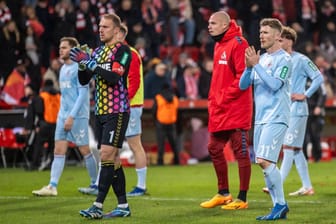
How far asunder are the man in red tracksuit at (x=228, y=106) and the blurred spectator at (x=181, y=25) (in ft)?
53.8

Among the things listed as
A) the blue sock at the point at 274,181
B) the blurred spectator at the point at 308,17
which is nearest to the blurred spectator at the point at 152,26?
the blurred spectator at the point at 308,17

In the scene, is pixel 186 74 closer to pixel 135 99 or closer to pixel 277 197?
pixel 135 99

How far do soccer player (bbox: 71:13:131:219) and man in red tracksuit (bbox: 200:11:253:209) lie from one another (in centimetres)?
173

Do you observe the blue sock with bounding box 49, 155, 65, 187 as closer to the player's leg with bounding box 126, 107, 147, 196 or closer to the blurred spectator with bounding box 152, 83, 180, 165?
the player's leg with bounding box 126, 107, 147, 196

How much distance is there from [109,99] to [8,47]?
45.7ft

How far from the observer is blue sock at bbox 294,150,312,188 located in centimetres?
1448

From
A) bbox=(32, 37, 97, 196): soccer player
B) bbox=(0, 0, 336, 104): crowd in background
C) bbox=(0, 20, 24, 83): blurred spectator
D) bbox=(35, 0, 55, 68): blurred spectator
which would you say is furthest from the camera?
bbox=(35, 0, 55, 68): blurred spectator

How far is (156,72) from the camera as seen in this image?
80.6ft

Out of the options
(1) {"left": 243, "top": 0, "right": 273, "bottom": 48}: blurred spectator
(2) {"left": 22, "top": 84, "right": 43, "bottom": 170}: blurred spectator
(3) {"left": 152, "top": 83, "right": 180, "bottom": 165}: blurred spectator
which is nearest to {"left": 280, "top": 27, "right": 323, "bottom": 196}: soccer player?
(2) {"left": 22, "top": 84, "right": 43, "bottom": 170}: blurred spectator

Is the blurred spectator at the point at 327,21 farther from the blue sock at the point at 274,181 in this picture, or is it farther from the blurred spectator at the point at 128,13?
the blue sock at the point at 274,181

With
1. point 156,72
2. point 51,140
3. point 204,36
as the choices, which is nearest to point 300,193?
point 51,140

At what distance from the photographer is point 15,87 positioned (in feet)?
78.9

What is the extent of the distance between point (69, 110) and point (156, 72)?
9912mm

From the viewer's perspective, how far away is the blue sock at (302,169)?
47.5ft
